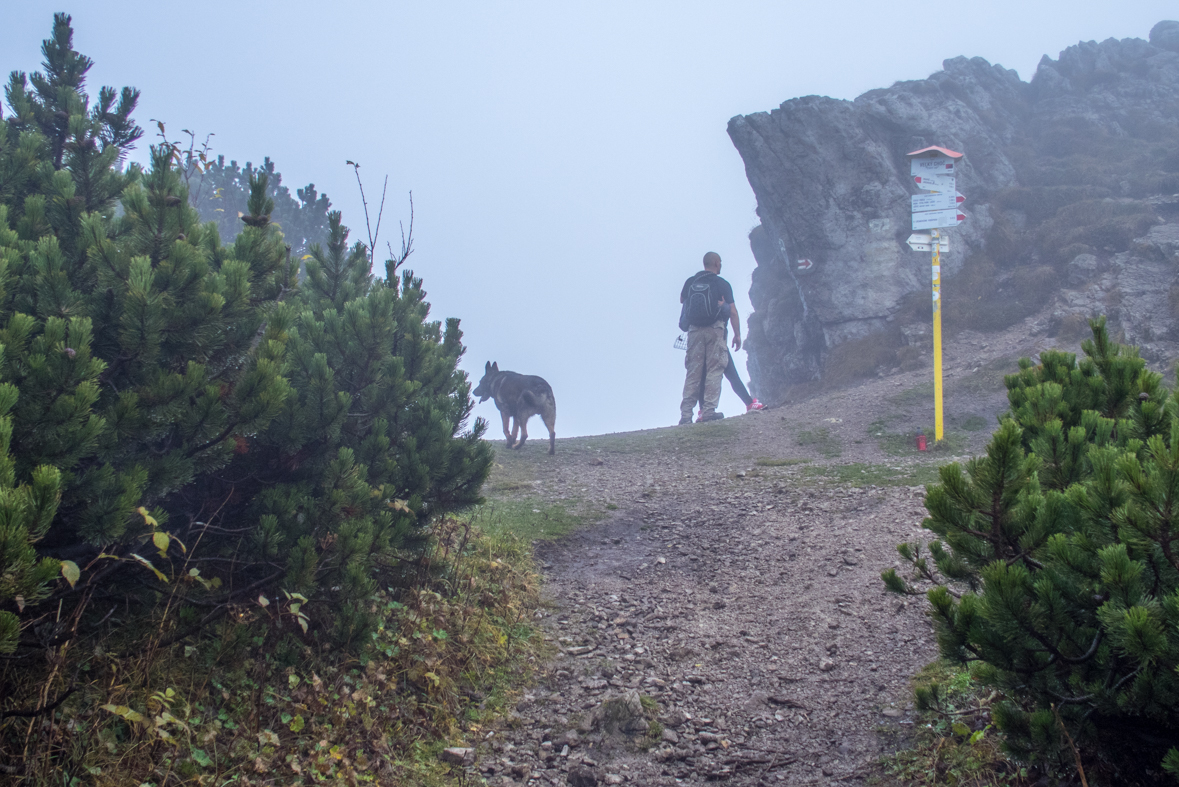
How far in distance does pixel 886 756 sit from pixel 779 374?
19240mm

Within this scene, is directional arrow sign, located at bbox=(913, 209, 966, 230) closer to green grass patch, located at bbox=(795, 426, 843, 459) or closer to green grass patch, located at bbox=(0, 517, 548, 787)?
green grass patch, located at bbox=(795, 426, 843, 459)

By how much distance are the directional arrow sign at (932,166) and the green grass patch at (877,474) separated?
4602 millimetres

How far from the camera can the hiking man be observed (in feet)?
48.7

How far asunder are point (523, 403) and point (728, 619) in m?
7.91

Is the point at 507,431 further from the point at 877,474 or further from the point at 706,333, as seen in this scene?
the point at 877,474

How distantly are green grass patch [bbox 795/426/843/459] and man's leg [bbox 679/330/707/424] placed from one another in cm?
335

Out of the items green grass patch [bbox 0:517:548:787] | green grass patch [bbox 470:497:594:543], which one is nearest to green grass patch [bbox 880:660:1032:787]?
green grass patch [bbox 0:517:548:787]

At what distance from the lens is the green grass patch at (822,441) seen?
448 inches

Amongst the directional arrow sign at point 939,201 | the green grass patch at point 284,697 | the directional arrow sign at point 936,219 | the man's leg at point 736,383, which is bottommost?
the green grass patch at point 284,697

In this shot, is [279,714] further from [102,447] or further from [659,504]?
[659,504]

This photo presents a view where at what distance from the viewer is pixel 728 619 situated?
18.4 feet

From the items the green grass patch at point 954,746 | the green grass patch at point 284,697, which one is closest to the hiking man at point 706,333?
the green grass patch at point 284,697

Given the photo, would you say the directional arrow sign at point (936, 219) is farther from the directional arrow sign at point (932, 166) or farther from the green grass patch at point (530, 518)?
the green grass patch at point (530, 518)

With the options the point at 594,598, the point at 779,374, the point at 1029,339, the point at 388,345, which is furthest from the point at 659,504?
the point at 779,374
